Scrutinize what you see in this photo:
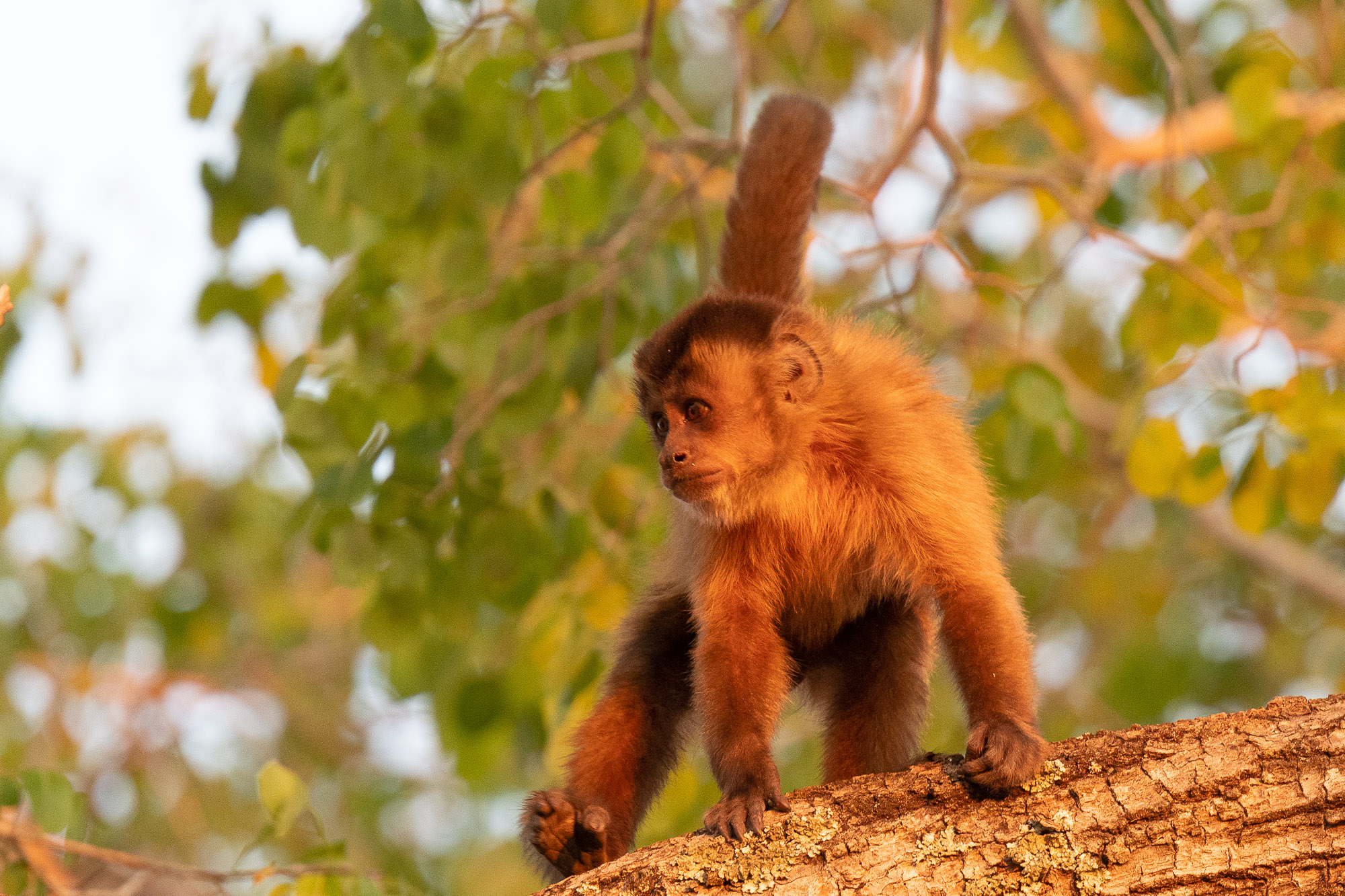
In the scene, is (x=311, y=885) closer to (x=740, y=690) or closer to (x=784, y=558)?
(x=740, y=690)

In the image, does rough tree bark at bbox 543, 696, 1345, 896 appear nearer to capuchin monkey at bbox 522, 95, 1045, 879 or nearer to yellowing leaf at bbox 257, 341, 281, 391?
capuchin monkey at bbox 522, 95, 1045, 879

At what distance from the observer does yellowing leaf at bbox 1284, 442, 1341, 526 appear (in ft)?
12.7

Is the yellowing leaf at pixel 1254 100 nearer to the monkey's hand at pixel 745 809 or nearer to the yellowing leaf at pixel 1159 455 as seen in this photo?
the yellowing leaf at pixel 1159 455

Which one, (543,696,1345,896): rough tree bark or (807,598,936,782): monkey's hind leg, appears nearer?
(543,696,1345,896): rough tree bark

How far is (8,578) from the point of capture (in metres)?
9.04

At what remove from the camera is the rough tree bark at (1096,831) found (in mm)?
2385

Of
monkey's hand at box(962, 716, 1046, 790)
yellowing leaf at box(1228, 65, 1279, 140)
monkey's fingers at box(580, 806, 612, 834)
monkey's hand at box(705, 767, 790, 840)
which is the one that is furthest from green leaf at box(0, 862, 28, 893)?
yellowing leaf at box(1228, 65, 1279, 140)

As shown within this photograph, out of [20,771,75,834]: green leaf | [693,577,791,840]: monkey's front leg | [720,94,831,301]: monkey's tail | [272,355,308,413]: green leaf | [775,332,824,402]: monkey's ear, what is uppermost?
[720,94,831,301]: monkey's tail

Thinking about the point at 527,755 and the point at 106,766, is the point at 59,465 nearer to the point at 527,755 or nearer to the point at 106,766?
the point at 106,766

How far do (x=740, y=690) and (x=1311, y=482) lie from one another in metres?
2.09

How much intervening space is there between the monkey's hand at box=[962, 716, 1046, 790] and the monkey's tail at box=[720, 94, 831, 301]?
1.82m

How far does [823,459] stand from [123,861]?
2192 millimetres

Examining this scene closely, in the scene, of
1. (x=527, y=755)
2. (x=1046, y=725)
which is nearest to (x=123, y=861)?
(x=527, y=755)

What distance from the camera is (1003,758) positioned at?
8.45 feet
